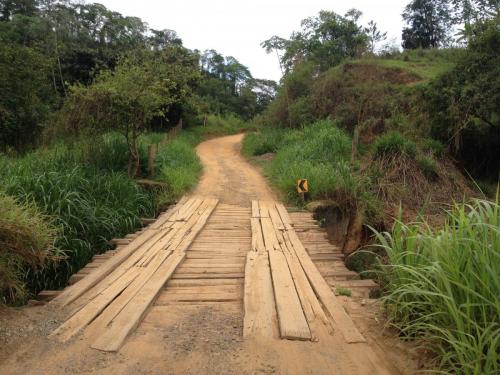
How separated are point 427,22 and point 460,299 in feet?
104

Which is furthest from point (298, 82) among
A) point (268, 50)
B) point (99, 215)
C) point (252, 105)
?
point (252, 105)

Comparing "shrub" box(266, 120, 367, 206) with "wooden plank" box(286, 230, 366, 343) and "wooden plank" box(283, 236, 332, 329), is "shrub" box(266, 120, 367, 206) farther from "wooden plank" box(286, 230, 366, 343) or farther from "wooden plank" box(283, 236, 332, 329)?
"wooden plank" box(283, 236, 332, 329)

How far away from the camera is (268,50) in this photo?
19.4 m

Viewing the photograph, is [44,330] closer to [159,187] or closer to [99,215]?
[99,215]

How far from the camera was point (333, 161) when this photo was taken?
1084cm

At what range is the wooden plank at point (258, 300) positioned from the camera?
110 inches

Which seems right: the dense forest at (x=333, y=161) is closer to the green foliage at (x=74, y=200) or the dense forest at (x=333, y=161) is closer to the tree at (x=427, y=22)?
the green foliage at (x=74, y=200)

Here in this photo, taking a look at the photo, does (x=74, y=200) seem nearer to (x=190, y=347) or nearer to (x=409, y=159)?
(x=190, y=347)

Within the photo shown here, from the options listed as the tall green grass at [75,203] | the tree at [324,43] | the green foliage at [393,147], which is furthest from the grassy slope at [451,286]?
the tree at [324,43]

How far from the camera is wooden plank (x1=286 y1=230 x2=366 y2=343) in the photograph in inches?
108

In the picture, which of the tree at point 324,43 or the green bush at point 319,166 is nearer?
the green bush at point 319,166

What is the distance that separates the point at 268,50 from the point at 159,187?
13.1m

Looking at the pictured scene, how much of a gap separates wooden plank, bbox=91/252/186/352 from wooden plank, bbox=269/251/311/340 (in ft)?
3.39

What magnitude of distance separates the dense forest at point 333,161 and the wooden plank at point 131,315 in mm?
856
